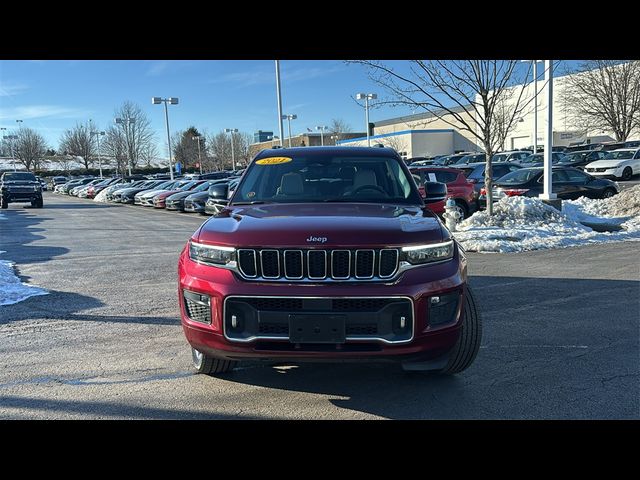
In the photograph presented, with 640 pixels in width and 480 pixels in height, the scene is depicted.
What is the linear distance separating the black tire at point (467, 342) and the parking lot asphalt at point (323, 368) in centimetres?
19

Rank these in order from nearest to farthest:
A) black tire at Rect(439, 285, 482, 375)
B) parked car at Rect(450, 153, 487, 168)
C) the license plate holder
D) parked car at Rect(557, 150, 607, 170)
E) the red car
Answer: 1. the license plate holder
2. black tire at Rect(439, 285, 482, 375)
3. the red car
4. parked car at Rect(557, 150, 607, 170)
5. parked car at Rect(450, 153, 487, 168)

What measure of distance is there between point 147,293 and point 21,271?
3404mm

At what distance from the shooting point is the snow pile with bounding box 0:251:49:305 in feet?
23.4

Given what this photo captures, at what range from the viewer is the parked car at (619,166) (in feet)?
99.0

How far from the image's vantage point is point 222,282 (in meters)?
3.49

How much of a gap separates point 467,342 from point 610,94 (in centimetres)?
4521

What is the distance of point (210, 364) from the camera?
422 cm

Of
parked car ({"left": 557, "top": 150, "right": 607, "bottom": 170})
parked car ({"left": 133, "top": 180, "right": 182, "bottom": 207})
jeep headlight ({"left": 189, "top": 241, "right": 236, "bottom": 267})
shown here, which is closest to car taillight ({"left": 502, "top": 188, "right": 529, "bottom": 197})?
jeep headlight ({"left": 189, "top": 241, "right": 236, "bottom": 267})

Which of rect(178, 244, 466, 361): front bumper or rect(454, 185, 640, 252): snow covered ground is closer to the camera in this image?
rect(178, 244, 466, 361): front bumper

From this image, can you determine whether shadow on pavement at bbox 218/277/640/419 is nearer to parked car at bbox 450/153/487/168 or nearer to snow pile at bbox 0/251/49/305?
snow pile at bbox 0/251/49/305

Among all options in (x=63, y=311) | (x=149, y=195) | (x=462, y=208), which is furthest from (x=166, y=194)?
(x=63, y=311)

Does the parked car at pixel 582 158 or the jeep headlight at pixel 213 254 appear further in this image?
the parked car at pixel 582 158

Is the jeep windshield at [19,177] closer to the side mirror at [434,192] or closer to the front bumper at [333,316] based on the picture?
the side mirror at [434,192]

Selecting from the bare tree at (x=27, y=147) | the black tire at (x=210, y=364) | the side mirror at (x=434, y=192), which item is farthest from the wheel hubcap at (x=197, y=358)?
→ the bare tree at (x=27, y=147)
